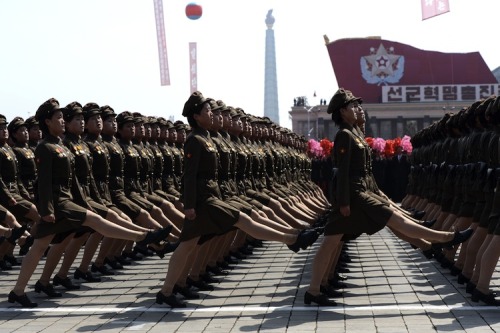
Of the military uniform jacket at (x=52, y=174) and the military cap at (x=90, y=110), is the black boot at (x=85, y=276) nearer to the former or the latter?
the military cap at (x=90, y=110)

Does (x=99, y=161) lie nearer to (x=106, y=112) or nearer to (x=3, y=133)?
(x=106, y=112)

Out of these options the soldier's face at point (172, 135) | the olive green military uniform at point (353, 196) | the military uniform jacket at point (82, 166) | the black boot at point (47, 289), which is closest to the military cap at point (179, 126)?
the soldier's face at point (172, 135)

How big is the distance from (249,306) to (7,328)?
2375 millimetres

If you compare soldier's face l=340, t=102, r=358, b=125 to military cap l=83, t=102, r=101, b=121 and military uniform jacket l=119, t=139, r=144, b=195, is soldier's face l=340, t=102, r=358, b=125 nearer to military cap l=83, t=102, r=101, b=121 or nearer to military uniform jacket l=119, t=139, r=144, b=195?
military cap l=83, t=102, r=101, b=121

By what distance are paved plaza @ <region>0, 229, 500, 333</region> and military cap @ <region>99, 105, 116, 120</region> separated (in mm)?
2047

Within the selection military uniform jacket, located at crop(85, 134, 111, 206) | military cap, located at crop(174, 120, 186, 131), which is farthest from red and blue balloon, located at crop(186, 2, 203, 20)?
military uniform jacket, located at crop(85, 134, 111, 206)

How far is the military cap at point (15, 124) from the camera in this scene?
15.8 m

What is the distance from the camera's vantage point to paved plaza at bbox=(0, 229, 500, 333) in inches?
358

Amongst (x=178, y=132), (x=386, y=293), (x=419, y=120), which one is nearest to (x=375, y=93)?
(x=419, y=120)

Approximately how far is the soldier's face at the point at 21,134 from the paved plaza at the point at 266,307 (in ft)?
7.54

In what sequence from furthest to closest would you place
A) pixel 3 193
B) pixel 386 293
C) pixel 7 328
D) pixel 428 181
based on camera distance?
pixel 428 181 < pixel 3 193 < pixel 386 293 < pixel 7 328

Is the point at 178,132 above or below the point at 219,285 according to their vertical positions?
above

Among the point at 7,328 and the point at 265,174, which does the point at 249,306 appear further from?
the point at 265,174

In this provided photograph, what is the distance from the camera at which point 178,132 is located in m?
18.8
